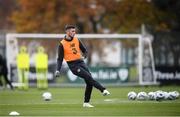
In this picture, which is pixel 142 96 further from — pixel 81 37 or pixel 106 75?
pixel 81 37

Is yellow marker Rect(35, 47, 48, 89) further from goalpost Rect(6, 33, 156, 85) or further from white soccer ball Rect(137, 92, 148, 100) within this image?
white soccer ball Rect(137, 92, 148, 100)

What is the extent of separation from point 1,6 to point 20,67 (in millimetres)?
40056

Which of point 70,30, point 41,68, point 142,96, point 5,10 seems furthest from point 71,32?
point 5,10

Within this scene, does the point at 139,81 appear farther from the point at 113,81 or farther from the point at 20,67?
the point at 20,67

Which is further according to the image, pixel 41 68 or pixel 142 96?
pixel 41 68

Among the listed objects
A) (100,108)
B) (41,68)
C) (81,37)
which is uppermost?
(81,37)

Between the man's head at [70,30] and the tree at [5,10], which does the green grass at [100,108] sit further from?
the tree at [5,10]

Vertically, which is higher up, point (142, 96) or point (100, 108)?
point (142, 96)

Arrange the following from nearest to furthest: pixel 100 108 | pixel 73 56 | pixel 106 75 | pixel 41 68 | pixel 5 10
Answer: pixel 100 108 → pixel 73 56 → pixel 41 68 → pixel 106 75 → pixel 5 10

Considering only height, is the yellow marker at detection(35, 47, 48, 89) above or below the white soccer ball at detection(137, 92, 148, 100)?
above

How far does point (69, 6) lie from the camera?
53.6 m

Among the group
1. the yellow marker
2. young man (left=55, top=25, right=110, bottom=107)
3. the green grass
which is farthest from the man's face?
the yellow marker

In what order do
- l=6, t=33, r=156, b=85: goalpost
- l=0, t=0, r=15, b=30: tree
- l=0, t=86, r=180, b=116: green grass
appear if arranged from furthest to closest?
1. l=0, t=0, r=15, b=30: tree
2. l=6, t=33, r=156, b=85: goalpost
3. l=0, t=86, r=180, b=116: green grass

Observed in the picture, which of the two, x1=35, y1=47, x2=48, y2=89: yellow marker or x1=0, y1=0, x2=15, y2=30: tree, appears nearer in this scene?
x1=35, y1=47, x2=48, y2=89: yellow marker
